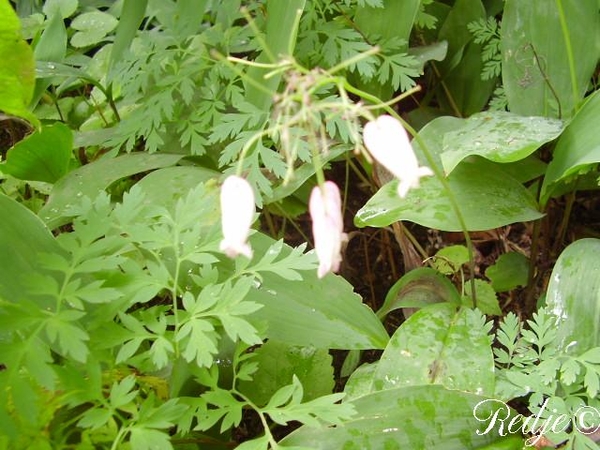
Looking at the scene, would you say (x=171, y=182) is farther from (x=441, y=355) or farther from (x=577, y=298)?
(x=577, y=298)

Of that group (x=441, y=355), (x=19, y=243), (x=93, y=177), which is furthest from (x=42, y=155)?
(x=441, y=355)

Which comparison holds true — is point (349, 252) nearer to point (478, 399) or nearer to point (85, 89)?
point (478, 399)

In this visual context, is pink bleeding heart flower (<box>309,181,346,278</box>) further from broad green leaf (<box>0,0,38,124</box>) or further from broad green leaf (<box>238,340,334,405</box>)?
broad green leaf (<box>0,0,38,124</box>)

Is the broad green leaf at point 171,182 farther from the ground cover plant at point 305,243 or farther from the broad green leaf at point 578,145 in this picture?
the broad green leaf at point 578,145

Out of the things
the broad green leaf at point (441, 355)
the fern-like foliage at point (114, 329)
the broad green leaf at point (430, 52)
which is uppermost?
the broad green leaf at point (430, 52)

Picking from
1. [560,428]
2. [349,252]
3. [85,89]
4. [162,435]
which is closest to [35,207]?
[85,89]

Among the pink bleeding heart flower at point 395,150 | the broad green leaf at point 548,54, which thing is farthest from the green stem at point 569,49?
the pink bleeding heart flower at point 395,150
